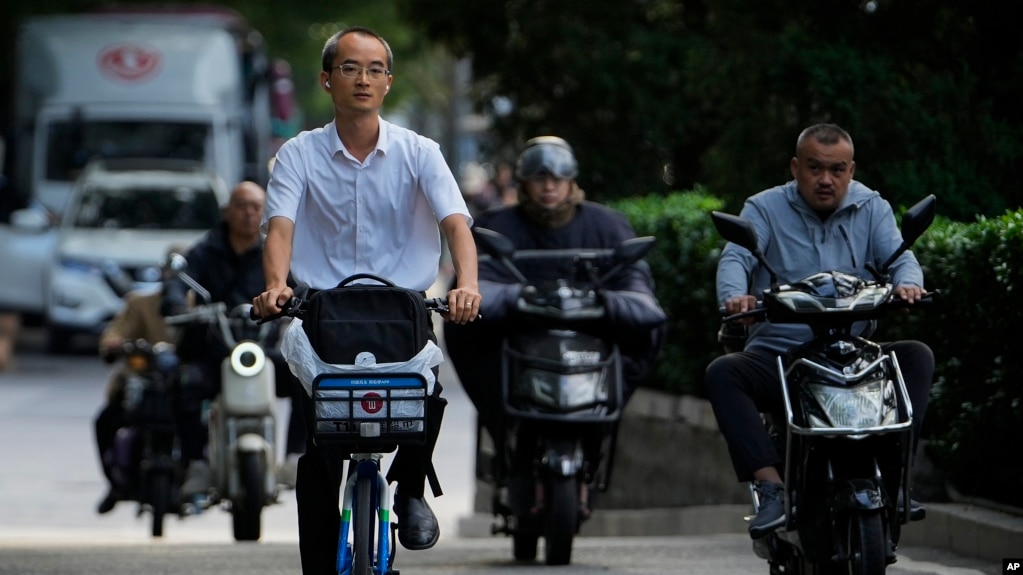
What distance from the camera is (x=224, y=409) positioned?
31.4ft

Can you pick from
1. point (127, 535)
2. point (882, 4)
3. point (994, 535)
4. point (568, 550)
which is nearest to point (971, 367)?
point (994, 535)

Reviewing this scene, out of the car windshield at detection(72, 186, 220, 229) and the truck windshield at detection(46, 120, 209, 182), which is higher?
the truck windshield at detection(46, 120, 209, 182)

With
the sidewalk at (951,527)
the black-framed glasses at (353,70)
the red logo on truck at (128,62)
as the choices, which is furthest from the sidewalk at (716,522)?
the red logo on truck at (128,62)

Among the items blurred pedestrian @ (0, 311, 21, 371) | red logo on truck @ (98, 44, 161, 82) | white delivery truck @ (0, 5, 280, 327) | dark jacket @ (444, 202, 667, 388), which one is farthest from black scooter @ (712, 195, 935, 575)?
red logo on truck @ (98, 44, 161, 82)

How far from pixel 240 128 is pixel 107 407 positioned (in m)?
14.2

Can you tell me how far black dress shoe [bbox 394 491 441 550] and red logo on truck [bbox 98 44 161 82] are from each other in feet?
62.4

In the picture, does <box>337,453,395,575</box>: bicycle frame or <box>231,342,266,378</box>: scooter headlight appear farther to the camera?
<box>231,342,266,378</box>: scooter headlight

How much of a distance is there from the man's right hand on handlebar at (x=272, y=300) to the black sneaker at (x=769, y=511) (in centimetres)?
168

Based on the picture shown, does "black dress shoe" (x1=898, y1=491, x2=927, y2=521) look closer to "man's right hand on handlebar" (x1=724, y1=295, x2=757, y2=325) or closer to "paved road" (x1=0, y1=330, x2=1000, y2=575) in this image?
"man's right hand on handlebar" (x1=724, y1=295, x2=757, y2=325)

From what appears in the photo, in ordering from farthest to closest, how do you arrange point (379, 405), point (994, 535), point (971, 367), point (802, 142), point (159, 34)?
point (159, 34) → point (971, 367) → point (994, 535) → point (802, 142) → point (379, 405)

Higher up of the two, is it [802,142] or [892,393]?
[802,142]

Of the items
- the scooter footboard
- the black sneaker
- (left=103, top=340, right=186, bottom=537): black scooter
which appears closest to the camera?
the scooter footboard

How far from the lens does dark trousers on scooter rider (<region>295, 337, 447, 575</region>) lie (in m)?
5.79

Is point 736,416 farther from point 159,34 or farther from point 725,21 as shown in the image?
point 159,34
